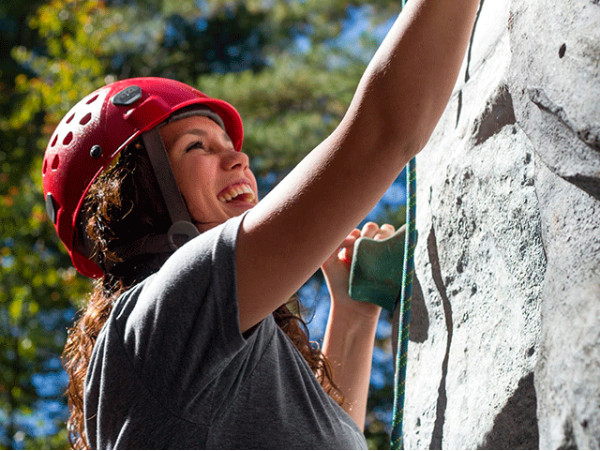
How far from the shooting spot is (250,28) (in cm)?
1297

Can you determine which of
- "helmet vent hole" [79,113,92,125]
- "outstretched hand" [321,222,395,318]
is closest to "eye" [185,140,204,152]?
"helmet vent hole" [79,113,92,125]

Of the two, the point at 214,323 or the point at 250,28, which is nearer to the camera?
the point at 214,323

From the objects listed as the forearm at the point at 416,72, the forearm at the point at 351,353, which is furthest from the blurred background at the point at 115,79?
the forearm at the point at 416,72

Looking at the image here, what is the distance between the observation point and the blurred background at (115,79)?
24.3ft

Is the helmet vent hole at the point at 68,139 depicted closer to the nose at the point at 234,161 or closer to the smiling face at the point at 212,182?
the smiling face at the point at 212,182

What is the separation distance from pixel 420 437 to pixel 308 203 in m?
0.79

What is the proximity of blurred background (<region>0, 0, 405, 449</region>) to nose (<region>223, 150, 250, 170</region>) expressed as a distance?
0.60 meters

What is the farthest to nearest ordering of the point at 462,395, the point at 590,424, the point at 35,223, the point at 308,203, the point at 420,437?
the point at 35,223
the point at 420,437
the point at 462,395
the point at 308,203
the point at 590,424

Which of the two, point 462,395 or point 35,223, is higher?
point 35,223

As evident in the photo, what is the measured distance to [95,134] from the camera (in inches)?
85.9

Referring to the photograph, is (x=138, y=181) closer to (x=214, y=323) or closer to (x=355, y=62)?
(x=214, y=323)

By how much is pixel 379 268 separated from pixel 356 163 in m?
0.93

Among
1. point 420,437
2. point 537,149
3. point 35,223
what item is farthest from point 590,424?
point 35,223

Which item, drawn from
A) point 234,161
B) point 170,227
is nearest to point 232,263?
point 170,227
